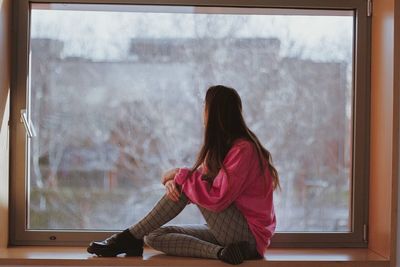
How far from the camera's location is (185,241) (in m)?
2.57

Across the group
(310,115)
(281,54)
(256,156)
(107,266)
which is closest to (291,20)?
(281,54)

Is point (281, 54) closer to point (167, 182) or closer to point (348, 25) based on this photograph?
point (348, 25)

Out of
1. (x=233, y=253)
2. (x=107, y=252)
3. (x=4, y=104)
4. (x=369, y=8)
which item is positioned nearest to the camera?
(x=233, y=253)

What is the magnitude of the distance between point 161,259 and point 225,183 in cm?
36

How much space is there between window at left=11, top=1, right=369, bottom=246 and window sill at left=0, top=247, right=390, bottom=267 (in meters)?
0.15

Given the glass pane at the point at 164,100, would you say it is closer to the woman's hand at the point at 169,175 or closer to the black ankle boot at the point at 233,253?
the woman's hand at the point at 169,175

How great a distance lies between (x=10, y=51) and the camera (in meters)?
2.81

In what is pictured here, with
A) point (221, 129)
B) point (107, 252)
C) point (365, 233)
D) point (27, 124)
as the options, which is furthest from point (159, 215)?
point (365, 233)

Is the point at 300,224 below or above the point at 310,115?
below

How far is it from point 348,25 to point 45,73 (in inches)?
49.2

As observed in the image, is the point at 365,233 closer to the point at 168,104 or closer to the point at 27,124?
the point at 168,104

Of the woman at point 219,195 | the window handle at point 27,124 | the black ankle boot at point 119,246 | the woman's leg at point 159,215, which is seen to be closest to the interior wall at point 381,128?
the woman at point 219,195

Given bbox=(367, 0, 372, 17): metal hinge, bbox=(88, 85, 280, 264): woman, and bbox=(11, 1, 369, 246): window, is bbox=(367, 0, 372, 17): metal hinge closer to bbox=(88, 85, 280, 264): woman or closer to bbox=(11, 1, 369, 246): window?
bbox=(11, 1, 369, 246): window

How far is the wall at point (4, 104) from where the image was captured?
2.70m
